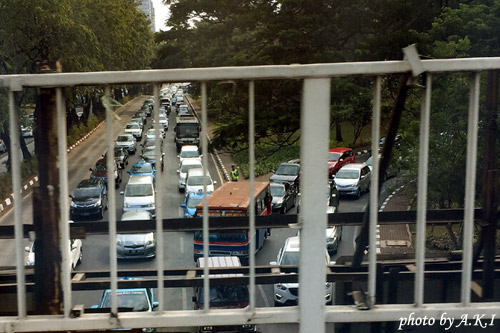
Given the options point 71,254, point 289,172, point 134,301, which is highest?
point 71,254

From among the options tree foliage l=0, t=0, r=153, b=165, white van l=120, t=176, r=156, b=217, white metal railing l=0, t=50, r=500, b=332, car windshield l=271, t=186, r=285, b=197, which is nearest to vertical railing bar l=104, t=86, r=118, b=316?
white metal railing l=0, t=50, r=500, b=332

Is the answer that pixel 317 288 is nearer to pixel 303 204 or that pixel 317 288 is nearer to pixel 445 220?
pixel 303 204

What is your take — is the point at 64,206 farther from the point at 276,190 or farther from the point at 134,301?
the point at 276,190

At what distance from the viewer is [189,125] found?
19.2 meters

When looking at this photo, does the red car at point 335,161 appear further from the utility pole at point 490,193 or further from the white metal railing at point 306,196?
the utility pole at point 490,193

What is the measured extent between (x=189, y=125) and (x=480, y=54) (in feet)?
30.3

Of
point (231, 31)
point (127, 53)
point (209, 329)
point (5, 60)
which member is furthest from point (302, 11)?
point (127, 53)

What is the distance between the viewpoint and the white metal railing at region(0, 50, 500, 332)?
2160 mm

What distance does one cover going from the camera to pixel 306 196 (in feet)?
7.28

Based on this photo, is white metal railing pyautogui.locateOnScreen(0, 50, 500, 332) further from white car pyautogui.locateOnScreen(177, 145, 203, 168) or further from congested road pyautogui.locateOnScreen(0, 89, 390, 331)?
white car pyautogui.locateOnScreen(177, 145, 203, 168)

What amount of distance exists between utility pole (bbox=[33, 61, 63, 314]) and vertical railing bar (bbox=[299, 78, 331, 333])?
0.98 m

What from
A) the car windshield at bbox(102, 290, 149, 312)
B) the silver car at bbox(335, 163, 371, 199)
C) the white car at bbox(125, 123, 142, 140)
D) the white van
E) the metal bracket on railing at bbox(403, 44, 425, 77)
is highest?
the metal bracket on railing at bbox(403, 44, 425, 77)

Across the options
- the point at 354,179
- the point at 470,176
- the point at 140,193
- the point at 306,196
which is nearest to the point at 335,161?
the point at 354,179

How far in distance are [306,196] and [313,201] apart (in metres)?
0.03
